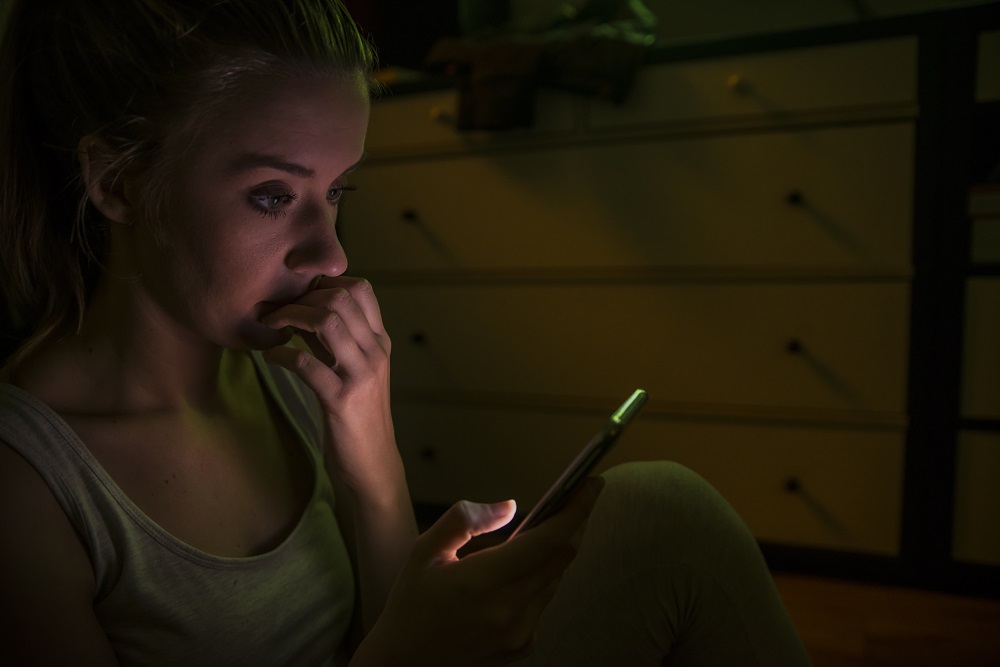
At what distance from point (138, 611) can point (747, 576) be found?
0.49m

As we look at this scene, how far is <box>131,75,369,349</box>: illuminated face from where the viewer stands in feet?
1.76

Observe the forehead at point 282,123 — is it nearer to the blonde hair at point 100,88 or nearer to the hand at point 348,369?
the blonde hair at point 100,88

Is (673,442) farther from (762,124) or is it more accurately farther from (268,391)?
(268,391)

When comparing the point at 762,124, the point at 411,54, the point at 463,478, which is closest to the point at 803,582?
the point at 463,478

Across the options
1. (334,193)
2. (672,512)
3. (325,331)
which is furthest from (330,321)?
(672,512)

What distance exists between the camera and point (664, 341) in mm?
1451

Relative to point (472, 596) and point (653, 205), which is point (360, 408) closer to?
point (472, 596)

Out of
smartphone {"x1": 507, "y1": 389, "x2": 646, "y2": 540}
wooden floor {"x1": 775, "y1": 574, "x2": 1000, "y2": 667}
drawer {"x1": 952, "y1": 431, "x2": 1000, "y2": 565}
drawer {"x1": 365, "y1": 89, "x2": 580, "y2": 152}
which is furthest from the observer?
drawer {"x1": 365, "y1": 89, "x2": 580, "y2": 152}

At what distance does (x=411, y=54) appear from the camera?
1.68 m

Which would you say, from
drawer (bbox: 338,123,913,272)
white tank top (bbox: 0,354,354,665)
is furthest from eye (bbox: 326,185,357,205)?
drawer (bbox: 338,123,913,272)

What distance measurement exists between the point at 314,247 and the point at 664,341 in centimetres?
100

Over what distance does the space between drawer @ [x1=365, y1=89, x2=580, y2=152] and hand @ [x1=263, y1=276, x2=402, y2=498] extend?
0.96 metres

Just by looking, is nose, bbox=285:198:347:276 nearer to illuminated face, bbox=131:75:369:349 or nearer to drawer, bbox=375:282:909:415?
illuminated face, bbox=131:75:369:349

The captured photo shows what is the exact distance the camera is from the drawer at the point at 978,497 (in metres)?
1.28
